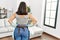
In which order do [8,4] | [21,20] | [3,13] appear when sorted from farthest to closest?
[8,4] < [3,13] < [21,20]

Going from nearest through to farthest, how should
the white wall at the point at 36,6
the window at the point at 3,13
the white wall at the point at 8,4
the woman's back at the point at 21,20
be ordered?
the woman's back at the point at 21,20 → the window at the point at 3,13 → the white wall at the point at 8,4 → the white wall at the point at 36,6

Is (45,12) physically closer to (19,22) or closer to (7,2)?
(7,2)

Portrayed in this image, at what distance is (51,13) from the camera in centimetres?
468

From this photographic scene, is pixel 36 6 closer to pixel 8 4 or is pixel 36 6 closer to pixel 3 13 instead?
pixel 8 4

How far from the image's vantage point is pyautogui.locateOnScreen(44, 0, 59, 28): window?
4391 millimetres

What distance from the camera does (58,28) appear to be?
4121 millimetres

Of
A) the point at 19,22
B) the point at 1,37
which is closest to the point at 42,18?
the point at 1,37

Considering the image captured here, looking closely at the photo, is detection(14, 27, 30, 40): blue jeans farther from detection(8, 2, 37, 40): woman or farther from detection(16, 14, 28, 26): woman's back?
detection(16, 14, 28, 26): woman's back

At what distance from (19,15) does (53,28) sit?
2951mm

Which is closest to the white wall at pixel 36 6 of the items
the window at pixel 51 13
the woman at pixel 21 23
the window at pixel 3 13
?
the window at pixel 51 13

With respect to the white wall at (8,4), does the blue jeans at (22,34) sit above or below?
below

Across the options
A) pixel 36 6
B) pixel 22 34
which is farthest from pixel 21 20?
pixel 36 6

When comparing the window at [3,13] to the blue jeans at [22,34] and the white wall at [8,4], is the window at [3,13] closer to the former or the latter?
the white wall at [8,4]

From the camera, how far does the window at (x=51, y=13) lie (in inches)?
173
